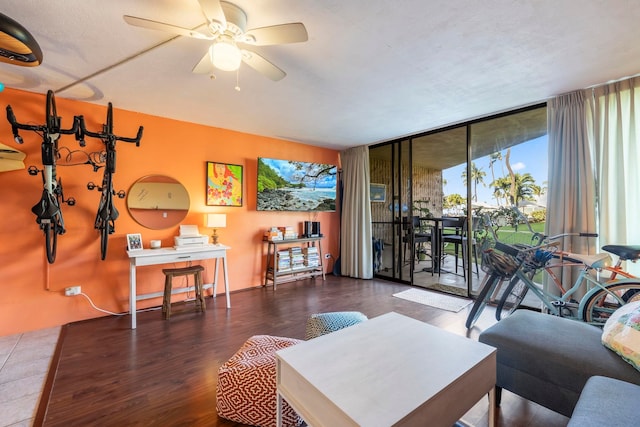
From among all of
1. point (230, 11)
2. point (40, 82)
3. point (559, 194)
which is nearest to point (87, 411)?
point (230, 11)

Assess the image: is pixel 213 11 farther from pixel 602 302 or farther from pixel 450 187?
pixel 450 187

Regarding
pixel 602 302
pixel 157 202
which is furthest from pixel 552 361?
pixel 157 202

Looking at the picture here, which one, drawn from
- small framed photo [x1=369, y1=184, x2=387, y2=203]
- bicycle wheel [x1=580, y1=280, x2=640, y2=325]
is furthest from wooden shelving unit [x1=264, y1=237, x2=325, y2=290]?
bicycle wheel [x1=580, y1=280, x2=640, y2=325]

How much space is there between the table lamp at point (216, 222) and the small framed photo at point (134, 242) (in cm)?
79

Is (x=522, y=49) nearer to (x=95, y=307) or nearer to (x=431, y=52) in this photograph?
(x=431, y=52)

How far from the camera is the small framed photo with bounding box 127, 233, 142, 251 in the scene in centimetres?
303

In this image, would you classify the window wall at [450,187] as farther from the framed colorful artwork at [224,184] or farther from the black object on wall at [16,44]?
the black object on wall at [16,44]

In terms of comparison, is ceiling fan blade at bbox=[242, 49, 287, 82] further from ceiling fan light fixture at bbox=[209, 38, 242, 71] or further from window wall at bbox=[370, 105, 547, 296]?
window wall at bbox=[370, 105, 547, 296]

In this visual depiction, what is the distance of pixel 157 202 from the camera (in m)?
3.36

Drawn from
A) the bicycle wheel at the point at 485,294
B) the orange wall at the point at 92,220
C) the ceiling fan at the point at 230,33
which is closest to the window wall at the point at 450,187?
the bicycle wheel at the point at 485,294

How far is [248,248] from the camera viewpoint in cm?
417

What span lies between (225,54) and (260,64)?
0.28 m

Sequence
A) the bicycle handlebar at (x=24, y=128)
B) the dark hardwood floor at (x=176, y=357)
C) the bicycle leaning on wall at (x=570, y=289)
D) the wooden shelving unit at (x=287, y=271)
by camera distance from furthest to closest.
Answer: the wooden shelving unit at (x=287, y=271) → the bicycle handlebar at (x=24, y=128) → the bicycle leaning on wall at (x=570, y=289) → the dark hardwood floor at (x=176, y=357)

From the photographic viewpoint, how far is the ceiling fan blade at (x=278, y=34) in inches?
58.4
